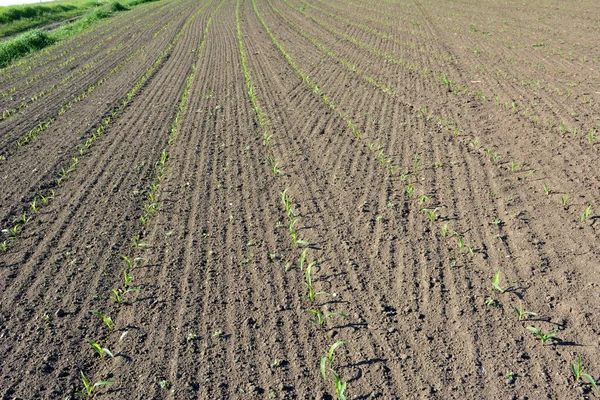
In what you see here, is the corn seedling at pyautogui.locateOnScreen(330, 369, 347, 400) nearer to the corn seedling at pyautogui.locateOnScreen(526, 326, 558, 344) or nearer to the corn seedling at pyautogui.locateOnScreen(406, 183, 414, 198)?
the corn seedling at pyautogui.locateOnScreen(526, 326, 558, 344)

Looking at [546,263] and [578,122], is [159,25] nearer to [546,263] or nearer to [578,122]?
[578,122]

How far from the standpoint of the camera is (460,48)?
1517cm

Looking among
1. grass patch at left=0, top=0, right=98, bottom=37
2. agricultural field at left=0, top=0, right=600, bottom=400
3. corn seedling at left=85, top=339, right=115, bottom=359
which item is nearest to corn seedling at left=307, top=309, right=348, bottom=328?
agricultural field at left=0, top=0, right=600, bottom=400

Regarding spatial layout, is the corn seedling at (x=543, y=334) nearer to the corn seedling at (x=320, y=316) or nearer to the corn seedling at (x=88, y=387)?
the corn seedling at (x=320, y=316)

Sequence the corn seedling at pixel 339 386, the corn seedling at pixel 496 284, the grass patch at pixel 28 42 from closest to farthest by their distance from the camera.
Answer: the corn seedling at pixel 339 386, the corn seedling at pixel 496 284, the grass patch at pixel 28 42

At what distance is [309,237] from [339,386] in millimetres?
2328

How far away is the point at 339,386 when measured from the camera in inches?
142

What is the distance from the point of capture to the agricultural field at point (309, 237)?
13.0 feet

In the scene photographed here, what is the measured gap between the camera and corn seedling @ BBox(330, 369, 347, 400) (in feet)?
11.5

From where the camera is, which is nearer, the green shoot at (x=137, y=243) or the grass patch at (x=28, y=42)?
the green shoot at (x=137, y=243)

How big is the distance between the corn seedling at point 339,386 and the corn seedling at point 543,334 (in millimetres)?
1626

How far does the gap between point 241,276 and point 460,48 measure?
1265 centimetres

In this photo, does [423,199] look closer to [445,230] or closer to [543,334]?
[445,230]

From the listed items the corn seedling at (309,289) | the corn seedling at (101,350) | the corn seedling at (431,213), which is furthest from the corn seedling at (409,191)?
the corn seedling at (101,350)
